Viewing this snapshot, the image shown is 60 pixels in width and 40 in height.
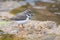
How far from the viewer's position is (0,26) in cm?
717

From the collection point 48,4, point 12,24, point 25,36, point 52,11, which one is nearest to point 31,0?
point 48,4

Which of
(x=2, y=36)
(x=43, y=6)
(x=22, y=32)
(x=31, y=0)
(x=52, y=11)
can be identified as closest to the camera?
(x=2, y=36)

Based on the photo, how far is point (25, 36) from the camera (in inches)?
243

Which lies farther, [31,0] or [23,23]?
[31,0]

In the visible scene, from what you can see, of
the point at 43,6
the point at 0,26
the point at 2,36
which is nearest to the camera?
the point at 2,36

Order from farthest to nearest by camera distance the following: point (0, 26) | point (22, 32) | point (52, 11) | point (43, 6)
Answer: point (43, 6) < point (52, 11) < point (0, 26) < point (22, 32)

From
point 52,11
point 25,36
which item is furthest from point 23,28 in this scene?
point 52,11

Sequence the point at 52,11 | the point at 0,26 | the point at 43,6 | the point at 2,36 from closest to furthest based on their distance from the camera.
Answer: the point at 2,36
the point at 0,26
the point at 52,11
the point at 43,6

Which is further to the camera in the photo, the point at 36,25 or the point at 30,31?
the point at 36,25

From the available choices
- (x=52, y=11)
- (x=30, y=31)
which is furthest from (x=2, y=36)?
(x=52, y=11)

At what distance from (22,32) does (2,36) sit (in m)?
0.76

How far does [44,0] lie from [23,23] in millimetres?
7631

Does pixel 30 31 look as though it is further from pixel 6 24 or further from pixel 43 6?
pixel 43 6

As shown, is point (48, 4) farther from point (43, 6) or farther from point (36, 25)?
point (36, 25)
